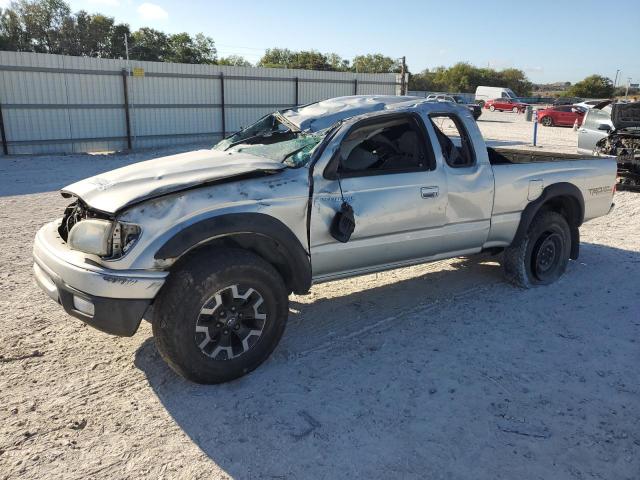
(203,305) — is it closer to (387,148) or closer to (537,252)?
(387,148)

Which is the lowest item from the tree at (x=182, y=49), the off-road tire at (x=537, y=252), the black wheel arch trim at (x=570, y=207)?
the off-road tire at (x=537, y=252)

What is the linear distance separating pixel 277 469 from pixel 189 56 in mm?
70504

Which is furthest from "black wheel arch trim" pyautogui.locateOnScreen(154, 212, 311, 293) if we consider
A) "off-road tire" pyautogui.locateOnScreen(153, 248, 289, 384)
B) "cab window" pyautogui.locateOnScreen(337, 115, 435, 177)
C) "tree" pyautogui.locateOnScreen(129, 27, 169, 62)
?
"tree" pyautogui.locateOnScreen(129, 27, 169, 62)

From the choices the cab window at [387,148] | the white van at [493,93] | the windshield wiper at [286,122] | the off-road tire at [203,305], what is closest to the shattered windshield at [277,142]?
the windshield wiper at [286,122]

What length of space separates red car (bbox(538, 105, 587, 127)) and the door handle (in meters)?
30.8

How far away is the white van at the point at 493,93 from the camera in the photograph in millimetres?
48188

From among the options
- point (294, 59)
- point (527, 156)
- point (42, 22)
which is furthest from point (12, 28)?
point (527, 156)

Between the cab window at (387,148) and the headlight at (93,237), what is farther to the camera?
the cab window at (387,148)

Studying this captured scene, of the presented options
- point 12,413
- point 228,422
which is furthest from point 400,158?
point 12,413

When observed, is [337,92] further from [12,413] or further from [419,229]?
[12,413]

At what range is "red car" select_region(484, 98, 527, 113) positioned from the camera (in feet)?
148

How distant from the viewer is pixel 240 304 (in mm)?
3480

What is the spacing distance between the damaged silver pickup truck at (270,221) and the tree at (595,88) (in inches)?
3400

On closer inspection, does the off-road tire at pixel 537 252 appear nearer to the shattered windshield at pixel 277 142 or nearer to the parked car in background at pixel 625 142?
the shattered windshield at pixel 277 142
